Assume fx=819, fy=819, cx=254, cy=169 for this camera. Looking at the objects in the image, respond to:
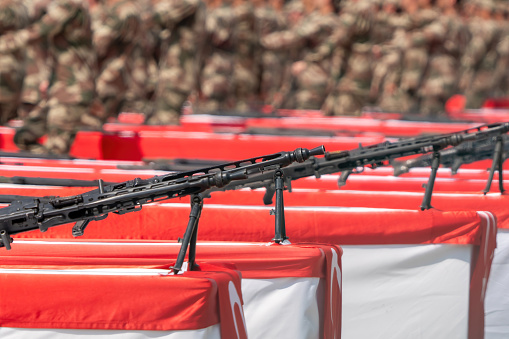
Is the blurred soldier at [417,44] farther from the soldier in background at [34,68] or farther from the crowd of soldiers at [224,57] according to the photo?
the soldier in background at [34,68]

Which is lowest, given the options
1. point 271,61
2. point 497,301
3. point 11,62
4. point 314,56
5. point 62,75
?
point 497,301

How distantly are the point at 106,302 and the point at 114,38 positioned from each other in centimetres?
610

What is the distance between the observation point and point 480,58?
15586mm

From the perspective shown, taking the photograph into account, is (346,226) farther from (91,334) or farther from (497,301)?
(91,334)

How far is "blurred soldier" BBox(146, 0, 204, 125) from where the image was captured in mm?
8672

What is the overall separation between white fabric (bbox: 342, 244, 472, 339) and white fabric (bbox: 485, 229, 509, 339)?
0.16 meters

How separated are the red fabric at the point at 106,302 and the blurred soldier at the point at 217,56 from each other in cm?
756

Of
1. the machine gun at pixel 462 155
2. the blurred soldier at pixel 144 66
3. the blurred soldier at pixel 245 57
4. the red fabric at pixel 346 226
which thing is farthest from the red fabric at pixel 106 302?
the blurred soldier at pixel 245 57

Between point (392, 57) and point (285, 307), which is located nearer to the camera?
point (285, 307)

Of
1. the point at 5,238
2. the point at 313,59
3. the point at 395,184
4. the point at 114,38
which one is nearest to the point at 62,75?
the point at 114,38

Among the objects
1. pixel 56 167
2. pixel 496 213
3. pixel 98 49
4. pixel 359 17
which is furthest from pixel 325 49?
pixel 496 213

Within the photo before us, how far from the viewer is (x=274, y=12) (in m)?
14.6

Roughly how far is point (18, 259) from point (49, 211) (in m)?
0.17

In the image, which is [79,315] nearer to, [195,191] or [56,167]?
[195,191]
